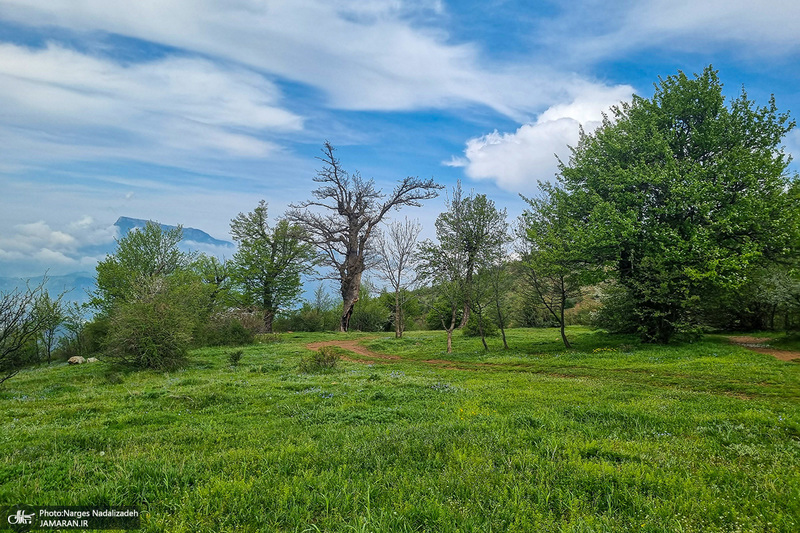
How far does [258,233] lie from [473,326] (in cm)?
2749

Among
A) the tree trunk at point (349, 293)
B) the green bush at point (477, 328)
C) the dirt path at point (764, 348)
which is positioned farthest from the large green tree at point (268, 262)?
the dirt path at point (764, 348)

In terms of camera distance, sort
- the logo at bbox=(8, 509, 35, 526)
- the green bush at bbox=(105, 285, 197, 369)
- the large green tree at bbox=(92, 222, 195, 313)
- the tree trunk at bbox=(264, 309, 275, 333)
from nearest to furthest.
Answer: the logo at bbox=(8, 509, 35, 526)
the green bush at bbox=(105, 285, 197, 369)
the large green tree at bbox=(92, 222, 195, 313)
the tree trunk at bbox=(264, 309, 275, 333)

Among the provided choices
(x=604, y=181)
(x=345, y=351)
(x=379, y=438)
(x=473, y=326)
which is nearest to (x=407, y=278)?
(x=473, y=326)

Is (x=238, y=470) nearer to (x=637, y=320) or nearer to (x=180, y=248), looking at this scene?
(x=637, y=320)

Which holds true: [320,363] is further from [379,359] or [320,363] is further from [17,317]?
[17,317]

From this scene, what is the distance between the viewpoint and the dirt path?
16.3 metres

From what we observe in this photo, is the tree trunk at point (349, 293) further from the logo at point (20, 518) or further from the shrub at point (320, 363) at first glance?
the logo at point (20, 518)

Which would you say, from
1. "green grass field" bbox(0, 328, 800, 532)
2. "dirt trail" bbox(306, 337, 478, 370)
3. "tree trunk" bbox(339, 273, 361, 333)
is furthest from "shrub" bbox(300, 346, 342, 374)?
"tree trunk" bbox(339, 273, 361, 333)

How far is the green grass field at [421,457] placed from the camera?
385 cm

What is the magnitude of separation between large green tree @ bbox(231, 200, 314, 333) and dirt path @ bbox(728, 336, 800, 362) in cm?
3737

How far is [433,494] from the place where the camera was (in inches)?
166

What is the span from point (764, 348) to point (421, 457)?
22.7m

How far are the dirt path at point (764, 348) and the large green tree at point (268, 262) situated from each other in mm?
37366

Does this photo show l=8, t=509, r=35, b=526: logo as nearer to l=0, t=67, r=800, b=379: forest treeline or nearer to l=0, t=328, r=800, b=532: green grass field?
l=0, t=328, r=800, b=532: green grass field
